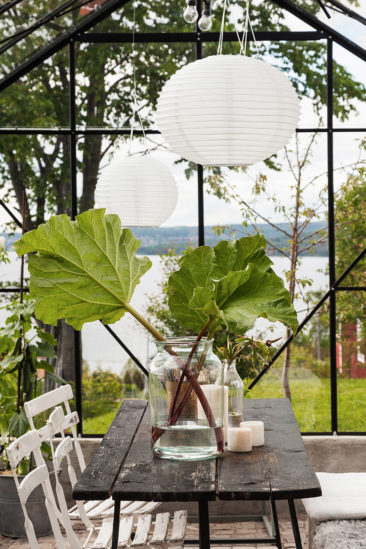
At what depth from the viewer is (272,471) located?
2.62 metres

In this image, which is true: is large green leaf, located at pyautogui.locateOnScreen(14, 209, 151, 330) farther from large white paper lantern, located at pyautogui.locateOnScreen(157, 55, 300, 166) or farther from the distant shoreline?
the distant shoreline

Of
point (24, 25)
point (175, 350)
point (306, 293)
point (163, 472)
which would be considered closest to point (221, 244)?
point (175, 350)

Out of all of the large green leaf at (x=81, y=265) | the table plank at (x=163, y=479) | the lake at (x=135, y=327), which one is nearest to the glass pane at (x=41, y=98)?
the lake at (x=135, y=327)

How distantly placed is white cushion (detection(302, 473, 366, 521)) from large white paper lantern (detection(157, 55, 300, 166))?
56.8 inches

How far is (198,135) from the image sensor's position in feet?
8.89

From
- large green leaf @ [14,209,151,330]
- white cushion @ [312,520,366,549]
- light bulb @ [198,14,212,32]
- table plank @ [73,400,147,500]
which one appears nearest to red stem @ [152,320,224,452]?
table plank @ [73,400,147,500]

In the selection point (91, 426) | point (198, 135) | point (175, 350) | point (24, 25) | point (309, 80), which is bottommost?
point (91, 426)

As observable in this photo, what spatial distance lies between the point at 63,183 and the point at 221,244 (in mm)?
3218

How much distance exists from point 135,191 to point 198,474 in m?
1.65

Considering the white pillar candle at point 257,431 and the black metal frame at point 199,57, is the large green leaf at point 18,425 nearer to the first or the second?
the black metal frame at point 199,57

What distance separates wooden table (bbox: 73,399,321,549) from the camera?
2412 millimetres

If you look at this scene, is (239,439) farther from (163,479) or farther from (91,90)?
(91,90)

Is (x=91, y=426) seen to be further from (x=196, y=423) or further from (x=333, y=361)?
(x=196, y=423)

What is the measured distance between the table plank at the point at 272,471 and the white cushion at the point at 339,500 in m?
0.30
